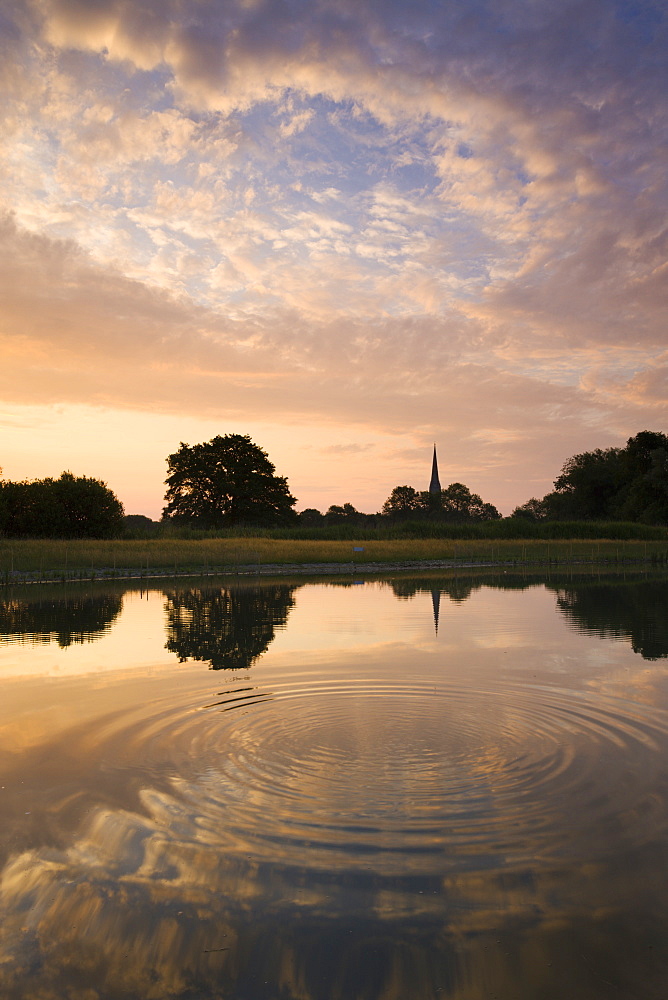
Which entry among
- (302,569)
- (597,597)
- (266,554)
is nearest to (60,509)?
(266,554)

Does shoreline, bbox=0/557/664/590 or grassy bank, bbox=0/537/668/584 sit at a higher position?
grassy bank, bbox=0/537/668/584

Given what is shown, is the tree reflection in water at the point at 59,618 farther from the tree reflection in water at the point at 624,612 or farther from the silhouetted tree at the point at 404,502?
the silhouetted tree at the point at 404,502

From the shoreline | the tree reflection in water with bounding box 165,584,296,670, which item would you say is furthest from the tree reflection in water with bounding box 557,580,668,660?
the shoreline

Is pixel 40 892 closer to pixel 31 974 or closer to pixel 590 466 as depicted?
pixel 31 974

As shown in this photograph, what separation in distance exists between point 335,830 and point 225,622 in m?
15.0

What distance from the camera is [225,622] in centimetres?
2081

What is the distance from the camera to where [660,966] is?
4.39 metres

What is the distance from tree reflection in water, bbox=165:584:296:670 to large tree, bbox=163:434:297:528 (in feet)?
163

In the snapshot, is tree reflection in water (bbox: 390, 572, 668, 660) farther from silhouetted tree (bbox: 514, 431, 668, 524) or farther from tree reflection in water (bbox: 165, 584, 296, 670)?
silhouetted tree (bbox: 514, 431, 668, 524)

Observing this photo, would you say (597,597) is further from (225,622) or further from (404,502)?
(404,502)

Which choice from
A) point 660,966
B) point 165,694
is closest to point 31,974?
point 660,966

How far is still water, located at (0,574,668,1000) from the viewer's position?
14.5 feet

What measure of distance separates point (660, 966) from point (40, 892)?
4160 millimetres

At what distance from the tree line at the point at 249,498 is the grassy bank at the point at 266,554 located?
8.57 meters
